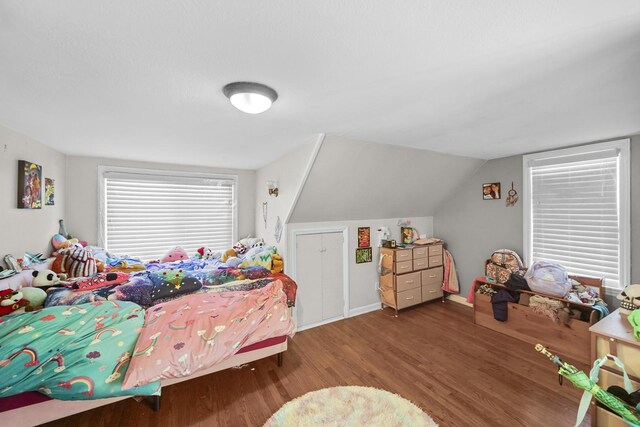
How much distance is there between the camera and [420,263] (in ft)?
13.6

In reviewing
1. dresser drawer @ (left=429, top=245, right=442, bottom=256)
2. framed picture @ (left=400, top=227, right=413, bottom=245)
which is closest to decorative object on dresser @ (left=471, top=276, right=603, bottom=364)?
dresser drawer @ (left=429, top=245, right=442, bottom=256)

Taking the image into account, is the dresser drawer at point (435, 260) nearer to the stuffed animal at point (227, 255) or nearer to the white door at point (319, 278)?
the white door at point (319, 278)

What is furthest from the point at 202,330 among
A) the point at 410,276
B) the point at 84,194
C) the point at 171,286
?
the point at 410,276

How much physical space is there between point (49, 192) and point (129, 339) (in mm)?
2256

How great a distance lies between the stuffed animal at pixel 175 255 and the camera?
3695 millimetres

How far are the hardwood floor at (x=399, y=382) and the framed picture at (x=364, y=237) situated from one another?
1.25 m

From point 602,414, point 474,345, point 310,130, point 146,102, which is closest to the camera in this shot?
point 602,414

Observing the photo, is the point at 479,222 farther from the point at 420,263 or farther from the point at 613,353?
the point at 613,353

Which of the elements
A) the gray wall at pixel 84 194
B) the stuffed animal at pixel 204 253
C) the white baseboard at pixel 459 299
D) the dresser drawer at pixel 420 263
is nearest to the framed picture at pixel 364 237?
the dresser drawer at pixel 420 263

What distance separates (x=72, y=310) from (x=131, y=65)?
6.08 feet

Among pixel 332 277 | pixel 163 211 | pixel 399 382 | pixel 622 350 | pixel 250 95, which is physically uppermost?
pixel 250 95

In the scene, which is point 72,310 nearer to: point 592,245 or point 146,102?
point 146,102

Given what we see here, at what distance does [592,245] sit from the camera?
9.82ft

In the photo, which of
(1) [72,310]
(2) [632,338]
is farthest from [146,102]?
(2) [632,338]
